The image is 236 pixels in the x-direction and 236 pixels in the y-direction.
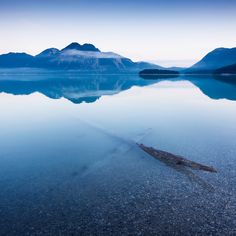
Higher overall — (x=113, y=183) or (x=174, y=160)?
(x=174, y=160)

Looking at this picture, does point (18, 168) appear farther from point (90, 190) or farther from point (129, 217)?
point (129, 217)

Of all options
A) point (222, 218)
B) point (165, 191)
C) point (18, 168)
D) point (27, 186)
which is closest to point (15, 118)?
point (18, 168)

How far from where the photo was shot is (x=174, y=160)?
17469 mm

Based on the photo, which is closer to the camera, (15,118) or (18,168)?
(18,168)

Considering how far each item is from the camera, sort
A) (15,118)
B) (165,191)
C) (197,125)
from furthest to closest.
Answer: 1. (15,118)
2. (197,125)
3. (165,191)

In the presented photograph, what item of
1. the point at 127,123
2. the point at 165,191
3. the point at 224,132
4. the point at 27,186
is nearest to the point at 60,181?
the point at 27,186

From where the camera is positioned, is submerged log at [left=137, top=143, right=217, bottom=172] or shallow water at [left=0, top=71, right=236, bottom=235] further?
submerged log at [left=137, top=143, right=217, bottom=172]

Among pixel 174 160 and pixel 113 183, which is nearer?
pixel 113 183

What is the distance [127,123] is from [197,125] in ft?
30.8

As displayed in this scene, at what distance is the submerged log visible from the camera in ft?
53.3

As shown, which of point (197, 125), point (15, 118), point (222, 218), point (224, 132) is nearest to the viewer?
point (222, 218)

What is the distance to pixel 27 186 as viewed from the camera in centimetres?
1420

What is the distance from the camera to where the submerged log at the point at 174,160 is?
16.2m

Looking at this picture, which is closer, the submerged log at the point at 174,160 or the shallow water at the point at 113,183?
the shallow water at the point at 113,183
